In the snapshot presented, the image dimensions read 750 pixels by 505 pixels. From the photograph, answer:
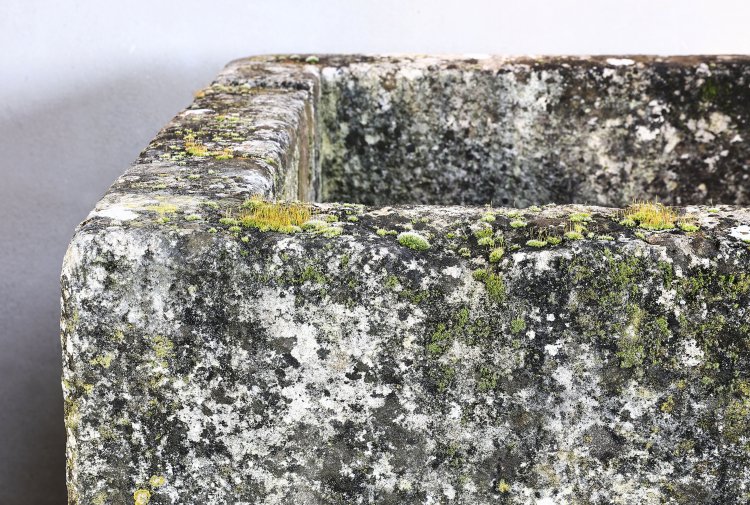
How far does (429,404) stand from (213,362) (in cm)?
43

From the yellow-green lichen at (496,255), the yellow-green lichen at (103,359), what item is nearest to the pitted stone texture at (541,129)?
the yellow-green lichen at (496,255)

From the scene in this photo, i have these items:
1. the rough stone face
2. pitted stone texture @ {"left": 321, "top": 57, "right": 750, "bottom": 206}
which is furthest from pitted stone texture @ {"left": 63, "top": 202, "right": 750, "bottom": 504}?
pitted stone texture @ {"left": 321, "top": 57, "right": 750, "bottom": 206}

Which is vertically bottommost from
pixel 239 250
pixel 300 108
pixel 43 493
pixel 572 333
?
pixel 43 493

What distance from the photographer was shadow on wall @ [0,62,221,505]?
170 inches

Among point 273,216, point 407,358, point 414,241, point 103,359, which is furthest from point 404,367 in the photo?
point 103,359

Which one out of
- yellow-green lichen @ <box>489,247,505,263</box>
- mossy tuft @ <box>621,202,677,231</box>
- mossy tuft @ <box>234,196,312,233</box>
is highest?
mossy tuft @ <box>621,202,677,231</box>

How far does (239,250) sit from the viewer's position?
161 centimetres

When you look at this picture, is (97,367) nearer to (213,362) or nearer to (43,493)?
(213,362)

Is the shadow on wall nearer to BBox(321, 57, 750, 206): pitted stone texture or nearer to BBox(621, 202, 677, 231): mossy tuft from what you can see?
BBox(321, 57, 750, 206): pitted stone texture

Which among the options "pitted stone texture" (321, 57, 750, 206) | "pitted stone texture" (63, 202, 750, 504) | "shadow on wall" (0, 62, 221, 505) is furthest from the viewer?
"shadow on wall" (0, 62, 221, 505)

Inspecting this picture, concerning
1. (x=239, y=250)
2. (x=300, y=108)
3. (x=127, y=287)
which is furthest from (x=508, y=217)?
(x=300, y=108)

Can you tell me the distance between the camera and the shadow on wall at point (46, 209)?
14.2 ft

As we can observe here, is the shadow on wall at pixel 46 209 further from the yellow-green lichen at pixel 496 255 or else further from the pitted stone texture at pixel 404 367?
the yellow-green lichen at pixel 496 255

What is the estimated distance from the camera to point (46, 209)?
458 cm
